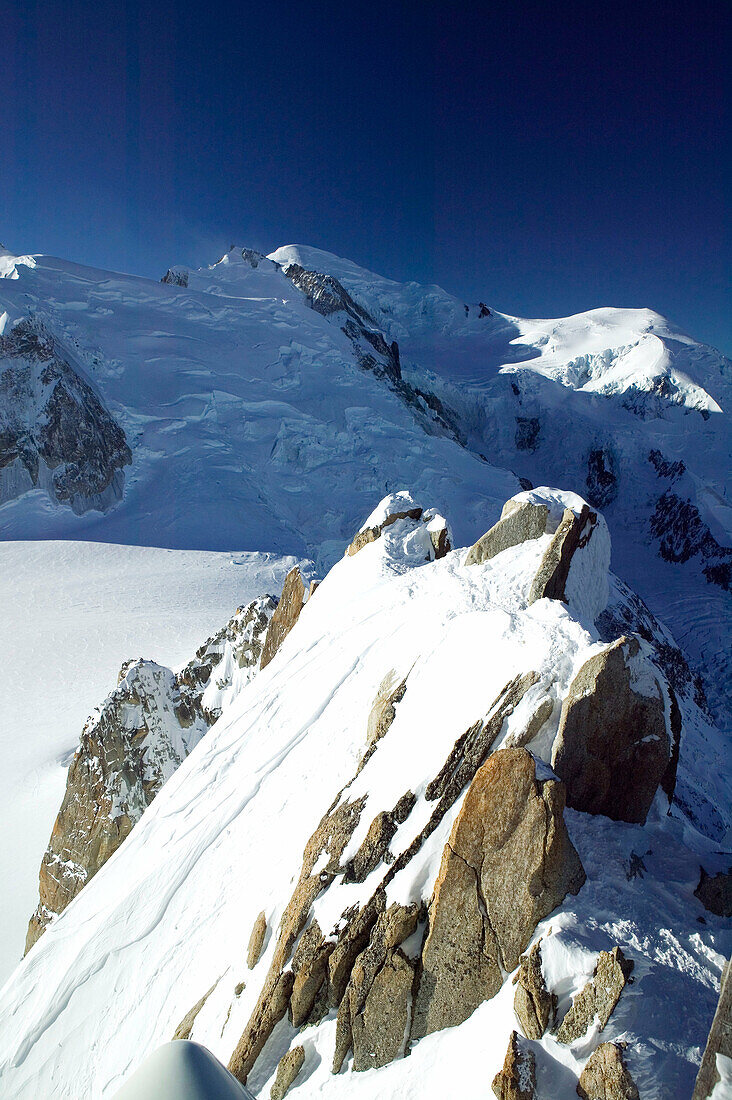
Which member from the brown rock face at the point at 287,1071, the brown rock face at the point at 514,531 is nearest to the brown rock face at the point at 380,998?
the brown rock face at the point at 287,1071

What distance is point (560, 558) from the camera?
24.7 feet

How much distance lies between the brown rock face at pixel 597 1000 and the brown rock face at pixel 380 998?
1.26 m

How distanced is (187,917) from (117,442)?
1374 inches

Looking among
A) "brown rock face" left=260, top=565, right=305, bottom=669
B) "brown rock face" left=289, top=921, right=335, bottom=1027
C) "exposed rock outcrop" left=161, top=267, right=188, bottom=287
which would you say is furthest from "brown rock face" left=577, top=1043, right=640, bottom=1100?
"exposed rock outcrop" left=161, top=267, right=188, bottom=287

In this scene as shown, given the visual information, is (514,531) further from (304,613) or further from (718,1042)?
(718,1042)

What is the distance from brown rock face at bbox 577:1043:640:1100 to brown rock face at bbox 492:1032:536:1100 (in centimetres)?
27

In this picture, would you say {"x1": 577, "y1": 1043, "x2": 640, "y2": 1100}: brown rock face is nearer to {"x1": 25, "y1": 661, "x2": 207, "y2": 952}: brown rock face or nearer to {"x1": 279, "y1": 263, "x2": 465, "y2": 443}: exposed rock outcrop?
{"x1": 25, "y1": 661, "x2": 207, "y2": 952}: brown rock face

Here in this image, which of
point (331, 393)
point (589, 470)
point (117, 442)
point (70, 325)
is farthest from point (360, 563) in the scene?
point (589, 470)

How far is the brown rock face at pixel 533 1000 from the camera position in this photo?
3.54m

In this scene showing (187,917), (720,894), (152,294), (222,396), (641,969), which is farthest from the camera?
(152,294)

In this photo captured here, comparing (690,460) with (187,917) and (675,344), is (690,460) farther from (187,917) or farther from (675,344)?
(187,917)

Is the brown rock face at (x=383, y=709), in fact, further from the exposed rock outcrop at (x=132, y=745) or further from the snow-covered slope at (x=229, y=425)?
the snow-covered slope at (x=229, y=425)

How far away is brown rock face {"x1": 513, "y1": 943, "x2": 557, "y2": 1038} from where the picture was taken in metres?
3.54

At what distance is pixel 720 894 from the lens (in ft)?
14.2
